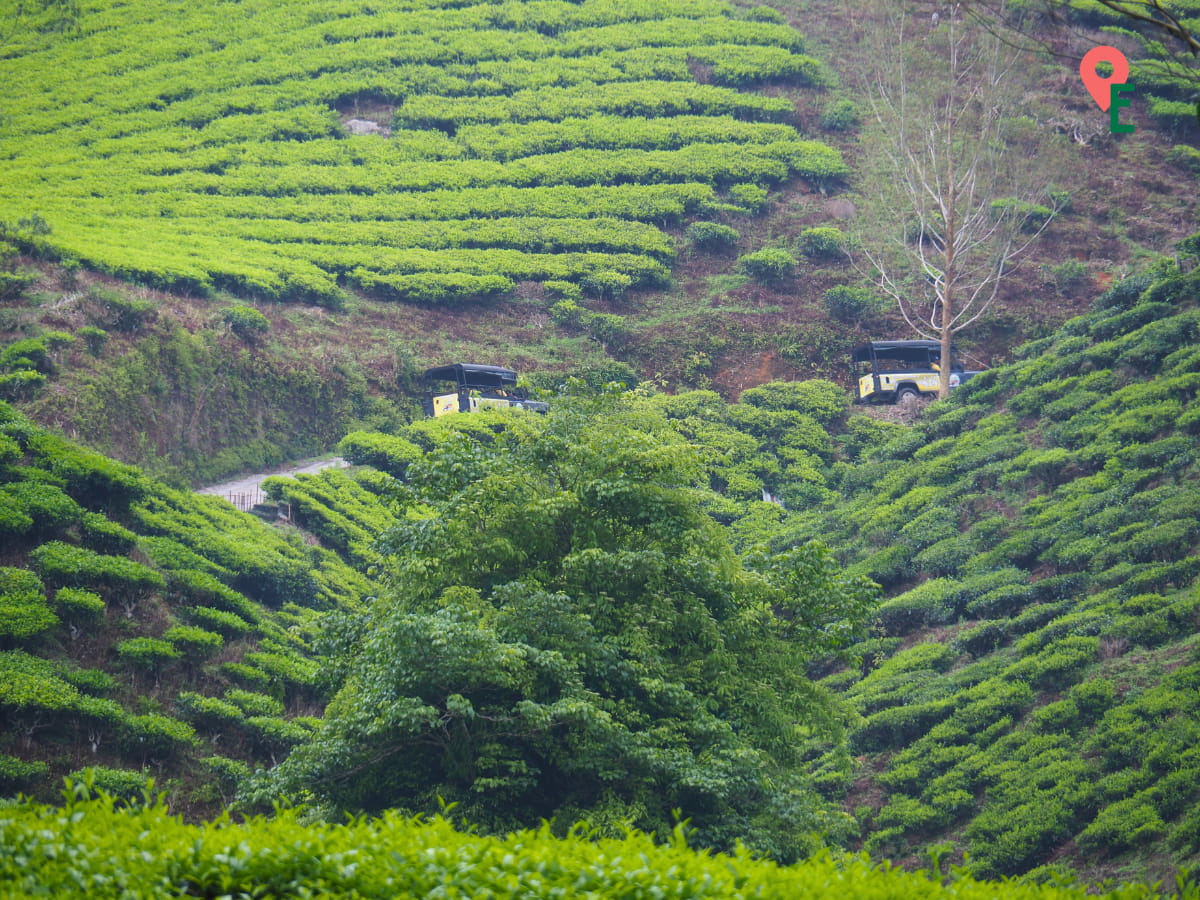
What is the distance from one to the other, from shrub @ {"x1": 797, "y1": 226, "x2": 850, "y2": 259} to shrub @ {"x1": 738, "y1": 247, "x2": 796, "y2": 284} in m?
1.01

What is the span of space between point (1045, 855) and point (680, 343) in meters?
21.0

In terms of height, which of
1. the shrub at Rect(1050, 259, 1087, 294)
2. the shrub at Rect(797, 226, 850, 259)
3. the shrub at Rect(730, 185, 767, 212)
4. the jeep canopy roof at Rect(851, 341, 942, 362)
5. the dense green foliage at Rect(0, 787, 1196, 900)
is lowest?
the dense green foliage at Rect(0, 787, 1196, 900)

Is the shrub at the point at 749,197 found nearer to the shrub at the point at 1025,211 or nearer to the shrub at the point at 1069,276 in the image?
the shrub at the point at 1025,211

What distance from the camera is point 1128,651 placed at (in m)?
13.2

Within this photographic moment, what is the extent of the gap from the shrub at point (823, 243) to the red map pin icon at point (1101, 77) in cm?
1196

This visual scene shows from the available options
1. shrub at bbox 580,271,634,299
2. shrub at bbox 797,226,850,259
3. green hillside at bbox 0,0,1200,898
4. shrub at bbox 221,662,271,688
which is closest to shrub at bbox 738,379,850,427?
green hillside at bbox 0,0,1200,898

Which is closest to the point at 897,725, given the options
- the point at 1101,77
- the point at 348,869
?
the point at 348,869

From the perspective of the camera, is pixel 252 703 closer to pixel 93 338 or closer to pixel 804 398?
pixel 93 338

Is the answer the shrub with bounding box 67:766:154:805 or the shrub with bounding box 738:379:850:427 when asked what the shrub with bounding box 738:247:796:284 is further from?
the shrub with bounding box 67:766:154:805

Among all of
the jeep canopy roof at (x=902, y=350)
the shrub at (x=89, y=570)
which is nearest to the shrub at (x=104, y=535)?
the shrub at (x=89, y=570)

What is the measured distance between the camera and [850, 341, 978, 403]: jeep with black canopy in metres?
28.4

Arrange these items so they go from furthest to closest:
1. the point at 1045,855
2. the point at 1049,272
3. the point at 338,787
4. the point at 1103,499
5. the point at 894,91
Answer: the point at 894,91
the point at 1049,272
the point at 1103,499
the point at 1045,855
the point at 338,787

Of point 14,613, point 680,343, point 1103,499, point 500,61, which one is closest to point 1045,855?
point 1103,499

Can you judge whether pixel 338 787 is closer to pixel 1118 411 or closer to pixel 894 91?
pixel 1118 411
